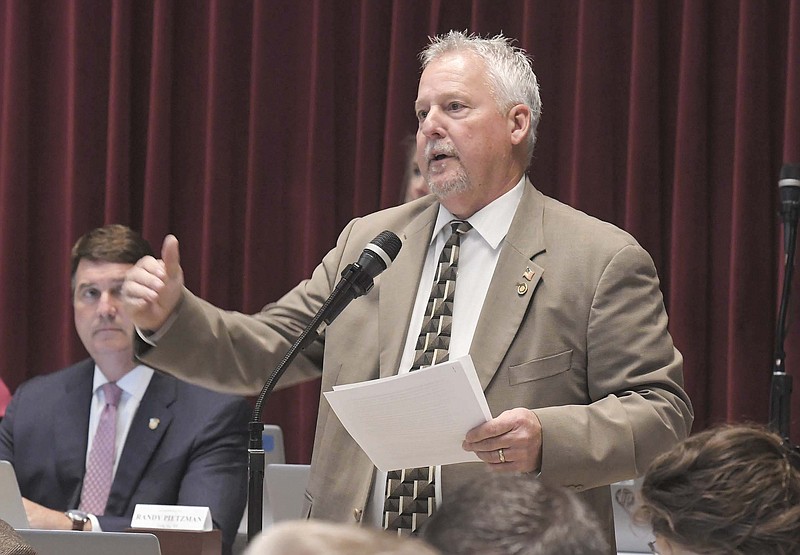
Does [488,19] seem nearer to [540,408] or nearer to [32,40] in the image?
[32,40]

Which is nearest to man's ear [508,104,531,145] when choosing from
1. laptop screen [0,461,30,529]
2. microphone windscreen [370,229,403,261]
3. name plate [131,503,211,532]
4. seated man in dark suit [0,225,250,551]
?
microphone windscreen [370,229,403,261]

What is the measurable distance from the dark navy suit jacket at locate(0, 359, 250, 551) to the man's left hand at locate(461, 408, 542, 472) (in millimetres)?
1537

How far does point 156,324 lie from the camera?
219 cm

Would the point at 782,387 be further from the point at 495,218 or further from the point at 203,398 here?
the point at 203,398

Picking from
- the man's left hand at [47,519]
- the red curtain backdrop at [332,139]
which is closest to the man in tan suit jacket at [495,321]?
the man's left hand at [47,519]

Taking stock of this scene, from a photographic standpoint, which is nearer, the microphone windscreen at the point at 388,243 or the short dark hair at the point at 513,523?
the short dark hair at the point at 513,523

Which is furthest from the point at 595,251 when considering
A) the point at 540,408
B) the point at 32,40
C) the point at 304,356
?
the point at 32,40

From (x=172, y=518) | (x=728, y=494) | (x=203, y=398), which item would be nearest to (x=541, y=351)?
(x=728, y=494)

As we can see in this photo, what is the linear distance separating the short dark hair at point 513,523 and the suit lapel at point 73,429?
275 cm

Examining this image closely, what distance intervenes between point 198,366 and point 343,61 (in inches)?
92.1

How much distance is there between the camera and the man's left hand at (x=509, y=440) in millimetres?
1953

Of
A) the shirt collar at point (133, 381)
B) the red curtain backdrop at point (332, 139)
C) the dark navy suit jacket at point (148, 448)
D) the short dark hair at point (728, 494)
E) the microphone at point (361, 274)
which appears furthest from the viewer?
the red curtain backdrop at point (332, 139)

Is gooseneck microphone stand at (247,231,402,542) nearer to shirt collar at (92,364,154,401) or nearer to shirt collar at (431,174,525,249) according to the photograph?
shirt collar at (431,174,525,249)

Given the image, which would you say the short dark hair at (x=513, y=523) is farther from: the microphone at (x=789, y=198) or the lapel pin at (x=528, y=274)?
the microphone at (x=789, y=198)
